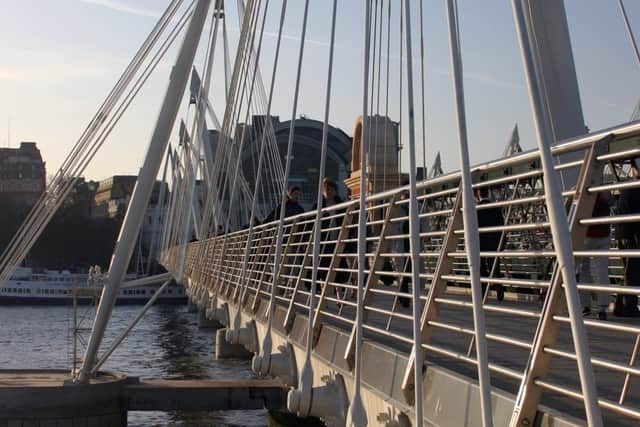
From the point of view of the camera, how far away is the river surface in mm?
25969

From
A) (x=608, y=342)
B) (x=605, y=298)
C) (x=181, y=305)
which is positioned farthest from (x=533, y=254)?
(x=181, y=305)

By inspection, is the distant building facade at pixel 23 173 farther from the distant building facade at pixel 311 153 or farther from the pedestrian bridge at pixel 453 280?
the pedestrian bridge at pixel 453 280

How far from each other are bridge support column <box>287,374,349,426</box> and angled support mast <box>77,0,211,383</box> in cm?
787

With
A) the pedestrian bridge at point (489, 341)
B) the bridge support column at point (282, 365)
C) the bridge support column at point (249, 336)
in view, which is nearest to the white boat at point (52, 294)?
the bridge support column at point (249, 336)

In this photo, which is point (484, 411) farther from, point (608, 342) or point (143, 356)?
point (143, 356)

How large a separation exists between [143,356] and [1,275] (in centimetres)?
2453

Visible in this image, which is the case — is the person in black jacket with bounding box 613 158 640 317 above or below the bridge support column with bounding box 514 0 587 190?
below

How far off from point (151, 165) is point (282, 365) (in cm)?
551

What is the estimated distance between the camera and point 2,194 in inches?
5768

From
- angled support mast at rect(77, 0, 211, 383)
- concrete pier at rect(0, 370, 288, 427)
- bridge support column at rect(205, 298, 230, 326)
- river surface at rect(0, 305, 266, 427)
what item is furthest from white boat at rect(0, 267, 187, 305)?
angled support mast at rect(77, 0, 211, 383)

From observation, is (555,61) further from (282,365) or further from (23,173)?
A: (23,173)

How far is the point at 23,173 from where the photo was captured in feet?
562

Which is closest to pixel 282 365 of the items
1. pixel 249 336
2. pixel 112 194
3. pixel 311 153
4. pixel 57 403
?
pixel 249 336

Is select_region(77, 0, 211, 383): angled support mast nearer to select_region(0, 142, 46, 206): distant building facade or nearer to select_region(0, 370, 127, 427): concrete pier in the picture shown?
select_region(0, 370, 127, 427): concrete pier
